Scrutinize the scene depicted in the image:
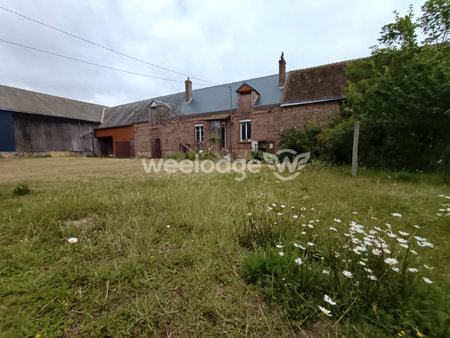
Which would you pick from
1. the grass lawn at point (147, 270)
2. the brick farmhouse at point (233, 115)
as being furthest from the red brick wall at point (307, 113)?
the grass lawn at point (147, 270)

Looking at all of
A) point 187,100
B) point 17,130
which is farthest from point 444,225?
point 17,130

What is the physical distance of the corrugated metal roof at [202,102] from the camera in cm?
1628

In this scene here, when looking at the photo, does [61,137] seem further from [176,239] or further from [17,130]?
[176,239]

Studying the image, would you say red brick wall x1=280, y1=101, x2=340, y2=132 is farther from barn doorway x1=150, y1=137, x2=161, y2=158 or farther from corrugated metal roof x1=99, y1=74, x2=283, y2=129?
barn doorway x1=150, y1=137, x2=161, y2=158

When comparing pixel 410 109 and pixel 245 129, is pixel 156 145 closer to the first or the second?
pixel 245 129

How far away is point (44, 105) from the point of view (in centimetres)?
2128

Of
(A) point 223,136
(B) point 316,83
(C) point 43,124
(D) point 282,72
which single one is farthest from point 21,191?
(C) point 43,124

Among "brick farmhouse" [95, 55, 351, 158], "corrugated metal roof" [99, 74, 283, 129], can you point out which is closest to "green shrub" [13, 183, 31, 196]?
"brick farmhouse" [95, 55, 351, 158]

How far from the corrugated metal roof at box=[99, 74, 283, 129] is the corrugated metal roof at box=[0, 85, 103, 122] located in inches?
88.3

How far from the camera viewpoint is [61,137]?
21953 mm

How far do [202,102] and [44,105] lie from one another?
18.2 metres

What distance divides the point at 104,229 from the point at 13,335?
126 cm

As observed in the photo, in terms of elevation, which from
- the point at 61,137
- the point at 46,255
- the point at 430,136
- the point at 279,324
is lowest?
the point at 279,324

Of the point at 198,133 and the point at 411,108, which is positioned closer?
the point at 411,108
